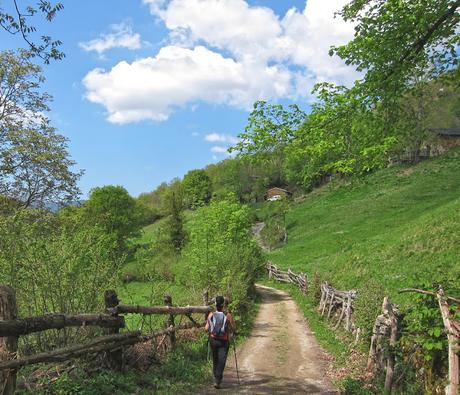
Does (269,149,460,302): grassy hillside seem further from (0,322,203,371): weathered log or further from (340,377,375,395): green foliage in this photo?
(0,322,203,371): weathered log

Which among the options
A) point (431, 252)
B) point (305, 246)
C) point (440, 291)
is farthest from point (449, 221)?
point (305, 246)

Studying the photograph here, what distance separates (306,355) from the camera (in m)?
13.9

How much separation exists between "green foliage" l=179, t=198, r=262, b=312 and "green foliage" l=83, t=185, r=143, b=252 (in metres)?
33.5

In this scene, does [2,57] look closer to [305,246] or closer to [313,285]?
[313,285]

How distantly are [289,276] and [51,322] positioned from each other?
32492mm

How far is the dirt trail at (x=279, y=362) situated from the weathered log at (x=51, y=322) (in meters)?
2.80

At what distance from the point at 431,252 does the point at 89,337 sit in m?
15.5

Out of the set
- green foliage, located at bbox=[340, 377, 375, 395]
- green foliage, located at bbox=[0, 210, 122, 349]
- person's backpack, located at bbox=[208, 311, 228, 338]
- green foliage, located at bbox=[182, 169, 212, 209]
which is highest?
green foliage, located at bbox=[182, 169, 212, 209]

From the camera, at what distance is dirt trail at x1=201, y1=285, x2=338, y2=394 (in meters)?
10.1

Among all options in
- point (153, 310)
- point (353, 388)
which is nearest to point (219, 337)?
point (153, 310)

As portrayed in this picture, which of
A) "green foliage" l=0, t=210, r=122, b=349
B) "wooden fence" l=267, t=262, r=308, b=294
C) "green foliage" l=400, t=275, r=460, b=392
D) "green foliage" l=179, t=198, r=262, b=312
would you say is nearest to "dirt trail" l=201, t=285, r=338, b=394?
"green foliage" l=179, t=198, r=262, b=312

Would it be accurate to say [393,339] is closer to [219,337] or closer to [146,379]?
[219,337]

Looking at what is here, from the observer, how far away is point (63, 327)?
7.22 m

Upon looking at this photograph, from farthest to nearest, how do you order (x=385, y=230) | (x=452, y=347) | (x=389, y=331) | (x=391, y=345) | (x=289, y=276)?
(x=385, y=230), (x=289, y=276), (x=389, y=331), (x=391, y=345), (x=452, y=347)
